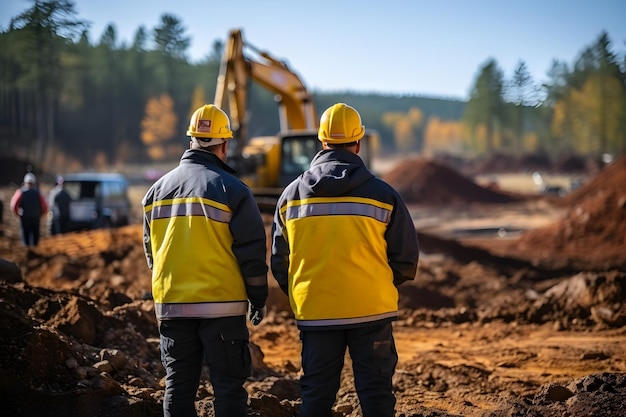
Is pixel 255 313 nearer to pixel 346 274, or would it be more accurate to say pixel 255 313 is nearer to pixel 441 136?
pixel 346 274

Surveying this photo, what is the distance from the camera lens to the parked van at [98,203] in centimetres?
1792

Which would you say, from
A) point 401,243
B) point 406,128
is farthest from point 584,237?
point 406,128

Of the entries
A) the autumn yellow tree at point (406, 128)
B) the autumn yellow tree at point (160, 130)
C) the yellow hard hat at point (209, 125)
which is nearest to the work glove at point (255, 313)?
the yellow hard hat at point (209, 125)

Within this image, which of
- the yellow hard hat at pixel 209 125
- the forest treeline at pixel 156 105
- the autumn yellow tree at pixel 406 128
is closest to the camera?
the yellow hard hat at pixel 209 125

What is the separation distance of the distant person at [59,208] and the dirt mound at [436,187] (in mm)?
23612

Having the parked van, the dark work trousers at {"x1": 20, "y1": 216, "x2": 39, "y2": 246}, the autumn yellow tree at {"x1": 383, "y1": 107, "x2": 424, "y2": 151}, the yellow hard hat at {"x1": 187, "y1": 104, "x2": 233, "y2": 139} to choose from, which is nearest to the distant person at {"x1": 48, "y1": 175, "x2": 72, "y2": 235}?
the parked van

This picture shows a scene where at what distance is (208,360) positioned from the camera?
4.01 meters

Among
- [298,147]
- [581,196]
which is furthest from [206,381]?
[581,196]

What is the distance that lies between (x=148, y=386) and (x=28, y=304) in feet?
5.23

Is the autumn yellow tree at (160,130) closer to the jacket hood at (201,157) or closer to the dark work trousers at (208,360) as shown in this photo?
the jacket hood at (201,157)

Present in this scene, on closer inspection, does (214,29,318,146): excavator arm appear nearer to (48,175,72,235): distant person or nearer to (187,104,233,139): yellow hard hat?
(48,175,72,235): distant person

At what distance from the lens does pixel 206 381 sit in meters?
5.81

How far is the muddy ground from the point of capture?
15.6 feet

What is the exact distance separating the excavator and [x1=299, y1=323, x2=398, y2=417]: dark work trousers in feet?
38.6
